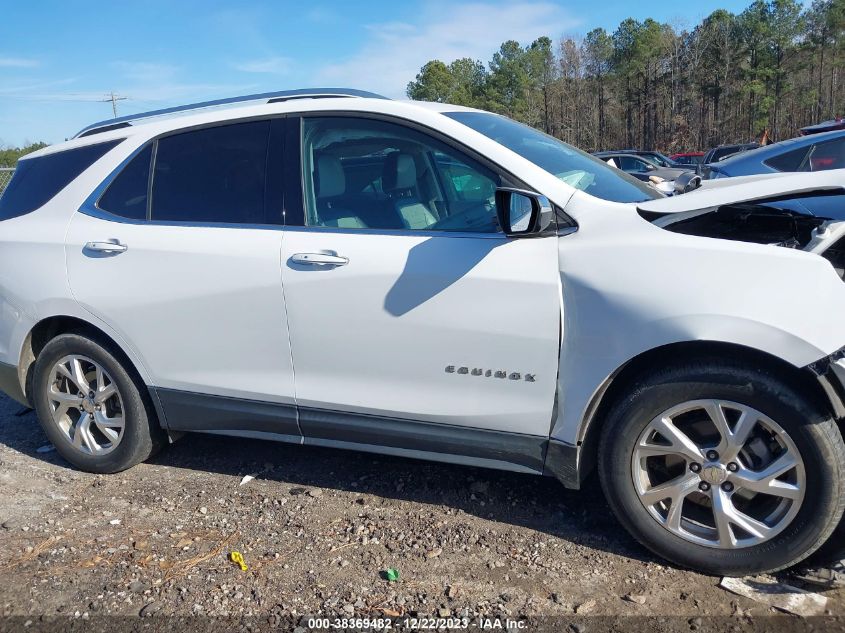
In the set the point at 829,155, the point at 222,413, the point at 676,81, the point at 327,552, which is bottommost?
the point at 327,552

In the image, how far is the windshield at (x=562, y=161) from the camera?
126 inches

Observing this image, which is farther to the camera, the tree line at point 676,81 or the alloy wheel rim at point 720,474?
the tree line at point 676,81

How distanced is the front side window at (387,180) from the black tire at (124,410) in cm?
140

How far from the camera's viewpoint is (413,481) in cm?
376

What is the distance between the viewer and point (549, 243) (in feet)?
9.52

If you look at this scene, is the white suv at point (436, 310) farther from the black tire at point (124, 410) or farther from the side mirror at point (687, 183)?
the side mirror at point (687, 183)

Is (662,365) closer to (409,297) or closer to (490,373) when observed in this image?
(490,373)

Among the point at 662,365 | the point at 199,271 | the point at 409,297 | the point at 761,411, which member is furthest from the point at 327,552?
the point at 761,411

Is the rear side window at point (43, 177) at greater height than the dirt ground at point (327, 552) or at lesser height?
greater

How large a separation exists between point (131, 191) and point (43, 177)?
71 cm

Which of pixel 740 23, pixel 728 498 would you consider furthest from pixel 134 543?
pixel 740 23

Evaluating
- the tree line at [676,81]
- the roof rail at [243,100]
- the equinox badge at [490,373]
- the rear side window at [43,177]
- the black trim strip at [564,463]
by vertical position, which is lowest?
the black trim strip at [564,463]

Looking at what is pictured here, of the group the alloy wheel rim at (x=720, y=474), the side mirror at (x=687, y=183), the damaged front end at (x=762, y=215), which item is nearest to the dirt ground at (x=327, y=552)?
the alloy wheel rim at (x=720, y=474)

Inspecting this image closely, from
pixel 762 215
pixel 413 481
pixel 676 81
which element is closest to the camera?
pixel 762 215
